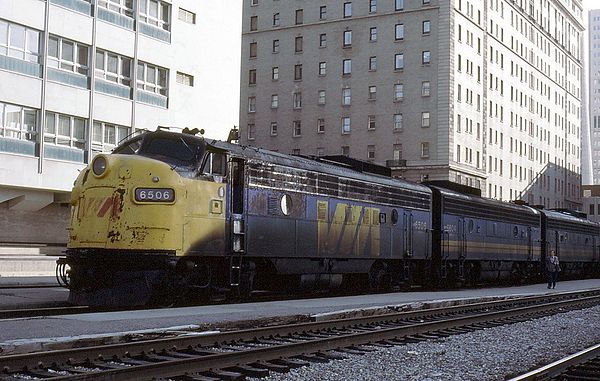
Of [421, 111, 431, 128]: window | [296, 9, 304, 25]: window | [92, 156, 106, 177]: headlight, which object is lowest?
[92, 156, 106, 177]: headlight

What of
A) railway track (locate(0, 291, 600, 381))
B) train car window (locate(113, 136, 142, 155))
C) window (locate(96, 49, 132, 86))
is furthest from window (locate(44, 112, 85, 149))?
railway track (locate(0, 291, 600, 381))

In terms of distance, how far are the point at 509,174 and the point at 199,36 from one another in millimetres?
56376

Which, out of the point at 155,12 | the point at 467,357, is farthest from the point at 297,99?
the point at 467,357

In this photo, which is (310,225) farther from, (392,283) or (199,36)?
(199,36)

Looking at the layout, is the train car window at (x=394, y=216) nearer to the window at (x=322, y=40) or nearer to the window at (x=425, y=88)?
the window at (x=425, y=88)

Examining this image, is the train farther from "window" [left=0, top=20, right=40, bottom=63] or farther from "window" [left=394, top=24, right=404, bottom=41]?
"window" [left=394, top=24, right=404, bottom=41]

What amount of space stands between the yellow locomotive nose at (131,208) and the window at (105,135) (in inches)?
843

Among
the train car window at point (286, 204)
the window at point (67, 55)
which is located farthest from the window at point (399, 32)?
the train car window at point (286, 204)

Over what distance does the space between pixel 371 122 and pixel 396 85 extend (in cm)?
443

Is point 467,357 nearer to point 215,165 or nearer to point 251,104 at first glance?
point 215,165

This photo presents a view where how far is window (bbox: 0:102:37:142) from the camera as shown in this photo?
32438 millimetres

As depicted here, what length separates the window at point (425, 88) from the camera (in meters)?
75.1

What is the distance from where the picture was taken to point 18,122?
33094 millimetres

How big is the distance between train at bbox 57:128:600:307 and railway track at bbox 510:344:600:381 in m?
7.44
